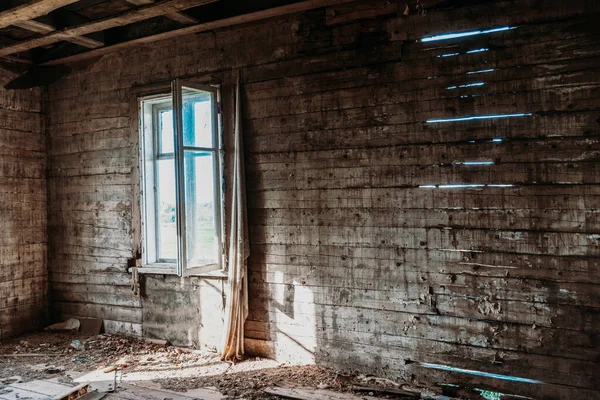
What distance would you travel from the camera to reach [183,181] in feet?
11.0

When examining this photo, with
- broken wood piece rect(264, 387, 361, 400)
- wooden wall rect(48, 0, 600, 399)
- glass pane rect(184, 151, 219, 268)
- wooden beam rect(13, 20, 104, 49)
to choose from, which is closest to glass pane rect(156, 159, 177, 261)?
wooden wall rect(48, 0, 600, 399)

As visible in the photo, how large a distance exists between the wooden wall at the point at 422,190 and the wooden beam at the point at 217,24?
7 centimetres

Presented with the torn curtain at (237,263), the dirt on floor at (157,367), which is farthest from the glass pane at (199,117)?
the dirt on floor at (157,367)

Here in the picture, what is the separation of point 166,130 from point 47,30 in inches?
46.8

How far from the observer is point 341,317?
321 centimetres

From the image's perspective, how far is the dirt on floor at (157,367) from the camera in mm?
3043

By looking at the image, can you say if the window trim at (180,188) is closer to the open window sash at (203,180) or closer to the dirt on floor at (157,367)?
the open window sash at (203,180)

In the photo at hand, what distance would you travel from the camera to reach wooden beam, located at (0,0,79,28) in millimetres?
2965

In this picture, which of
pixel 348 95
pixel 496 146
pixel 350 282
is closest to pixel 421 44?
pixel 348 95

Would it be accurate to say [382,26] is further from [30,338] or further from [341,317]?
[30,338]

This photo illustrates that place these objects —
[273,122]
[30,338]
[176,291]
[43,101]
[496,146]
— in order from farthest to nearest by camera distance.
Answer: [43,101] → [30,338] → [176,291] → [273,122] → [496,146]

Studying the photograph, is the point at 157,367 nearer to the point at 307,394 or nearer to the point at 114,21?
the point at 307,394

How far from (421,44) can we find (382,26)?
1.01ft

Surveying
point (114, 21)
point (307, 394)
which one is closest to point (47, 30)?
point (114, 21)
